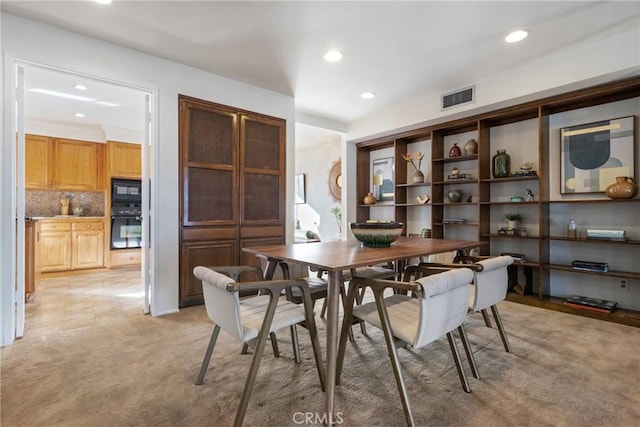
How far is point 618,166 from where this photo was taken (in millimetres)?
3002

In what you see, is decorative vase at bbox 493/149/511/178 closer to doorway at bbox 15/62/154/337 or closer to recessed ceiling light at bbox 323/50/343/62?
recessed ceiling light at bbox 323/50/343/62

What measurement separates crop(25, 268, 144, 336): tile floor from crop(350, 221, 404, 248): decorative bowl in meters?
2.37

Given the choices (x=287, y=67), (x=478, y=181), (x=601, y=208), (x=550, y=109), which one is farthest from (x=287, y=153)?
(x=601, y=208)

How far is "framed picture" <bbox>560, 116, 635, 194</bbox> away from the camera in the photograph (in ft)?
9.75

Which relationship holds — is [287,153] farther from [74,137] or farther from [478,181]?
[74,137]

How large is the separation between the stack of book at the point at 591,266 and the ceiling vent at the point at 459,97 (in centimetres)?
207

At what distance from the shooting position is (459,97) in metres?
3.69

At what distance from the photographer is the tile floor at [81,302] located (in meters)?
2.76

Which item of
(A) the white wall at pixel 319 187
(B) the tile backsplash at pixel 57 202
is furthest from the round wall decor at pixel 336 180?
(B) the tile backsplash at pixel 57 202

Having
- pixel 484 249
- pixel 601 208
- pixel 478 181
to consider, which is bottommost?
pixel 484 249

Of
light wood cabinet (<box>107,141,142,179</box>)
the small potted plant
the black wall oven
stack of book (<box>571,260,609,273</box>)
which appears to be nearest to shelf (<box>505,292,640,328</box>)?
stack of book (<box>571,260,609,273</box>)

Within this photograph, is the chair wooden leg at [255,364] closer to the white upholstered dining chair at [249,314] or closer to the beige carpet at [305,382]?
the white upholstered dining chair at [249,314]

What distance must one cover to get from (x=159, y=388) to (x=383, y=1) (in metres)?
2.89

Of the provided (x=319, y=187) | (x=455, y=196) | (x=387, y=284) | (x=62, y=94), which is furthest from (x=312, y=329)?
(x=319, y=187)
